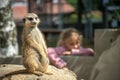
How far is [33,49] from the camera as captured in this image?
5383 millimetres

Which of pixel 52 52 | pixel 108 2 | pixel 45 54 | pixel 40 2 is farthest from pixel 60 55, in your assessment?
pixel 40 2

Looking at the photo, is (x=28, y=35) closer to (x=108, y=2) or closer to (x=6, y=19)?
(x=6, y=19)

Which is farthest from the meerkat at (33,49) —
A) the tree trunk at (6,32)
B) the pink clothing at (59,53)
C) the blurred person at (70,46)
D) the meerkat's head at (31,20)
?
the tree trunk at (6,32)

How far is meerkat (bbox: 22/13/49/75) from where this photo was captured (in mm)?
5348

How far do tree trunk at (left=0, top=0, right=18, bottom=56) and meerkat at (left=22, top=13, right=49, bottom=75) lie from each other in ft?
9.40

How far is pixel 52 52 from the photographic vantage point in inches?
308

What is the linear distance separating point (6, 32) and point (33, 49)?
294 cm

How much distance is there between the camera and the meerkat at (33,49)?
17.5ft

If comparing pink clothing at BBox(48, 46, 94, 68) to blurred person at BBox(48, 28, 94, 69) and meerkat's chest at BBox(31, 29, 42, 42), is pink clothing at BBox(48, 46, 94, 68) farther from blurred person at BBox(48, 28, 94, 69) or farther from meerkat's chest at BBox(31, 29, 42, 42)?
meerkat's chest at BBox(31, 29, 42, 42)

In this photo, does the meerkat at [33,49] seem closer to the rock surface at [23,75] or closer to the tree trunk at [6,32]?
the rock surface at [23,75]

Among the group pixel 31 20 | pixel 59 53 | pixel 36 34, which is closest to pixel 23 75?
pixel 36 34

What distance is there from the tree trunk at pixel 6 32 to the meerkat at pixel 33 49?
287cm

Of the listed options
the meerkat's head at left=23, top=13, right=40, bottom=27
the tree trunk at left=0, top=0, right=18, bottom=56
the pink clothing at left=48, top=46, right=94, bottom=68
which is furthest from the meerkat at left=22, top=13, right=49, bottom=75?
the tree trunk at left=0, top=0, right=18, bottom=56

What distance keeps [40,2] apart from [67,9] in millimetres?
11181
